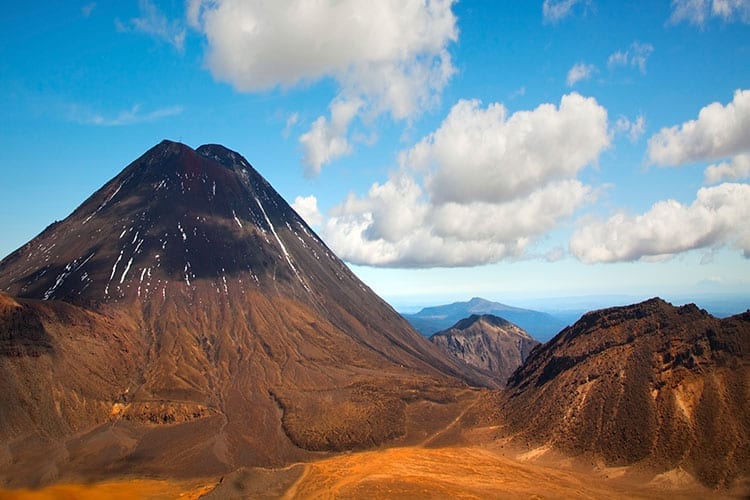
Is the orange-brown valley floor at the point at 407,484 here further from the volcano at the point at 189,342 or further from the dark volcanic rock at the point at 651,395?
the volcano at the point at 189,342

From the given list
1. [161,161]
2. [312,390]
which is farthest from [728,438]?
[161,161]

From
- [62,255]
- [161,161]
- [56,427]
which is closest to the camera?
[56,427]

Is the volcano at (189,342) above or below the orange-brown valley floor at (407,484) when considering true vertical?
above

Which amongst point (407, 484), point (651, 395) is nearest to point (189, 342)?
point (407, 484)

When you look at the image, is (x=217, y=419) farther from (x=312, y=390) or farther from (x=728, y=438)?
(x=728, y=438)

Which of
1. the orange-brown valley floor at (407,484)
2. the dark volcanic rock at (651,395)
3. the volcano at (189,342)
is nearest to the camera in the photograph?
the orange-brown valley floor at (407,484)

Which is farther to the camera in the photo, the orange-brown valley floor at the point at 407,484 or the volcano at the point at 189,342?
the volcano at the point at 189,342

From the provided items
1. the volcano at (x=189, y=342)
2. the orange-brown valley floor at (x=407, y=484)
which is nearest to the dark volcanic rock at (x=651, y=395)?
the orange-brown valley floor at (x=407, y=484)
